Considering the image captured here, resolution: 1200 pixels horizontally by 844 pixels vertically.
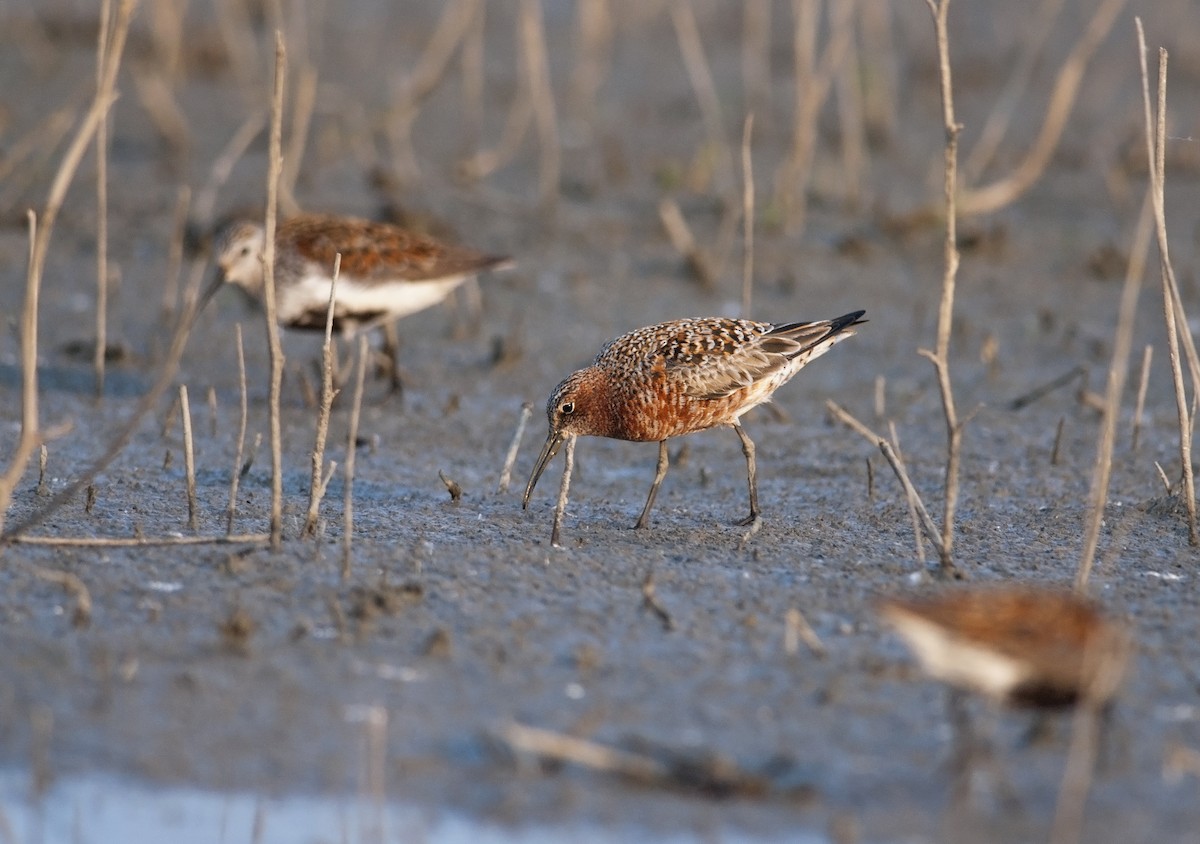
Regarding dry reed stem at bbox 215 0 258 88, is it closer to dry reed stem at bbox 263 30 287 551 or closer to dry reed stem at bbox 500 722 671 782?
dry reed stem at bbox 263 30 287 551

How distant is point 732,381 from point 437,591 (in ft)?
6.29

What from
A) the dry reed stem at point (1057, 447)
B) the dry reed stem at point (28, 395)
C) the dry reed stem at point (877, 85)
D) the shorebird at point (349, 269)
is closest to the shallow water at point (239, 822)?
the dry reed stem at point (28, 395)

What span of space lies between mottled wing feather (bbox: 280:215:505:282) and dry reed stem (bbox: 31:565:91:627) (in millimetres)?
3654

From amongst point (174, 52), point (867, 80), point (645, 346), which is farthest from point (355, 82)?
point (645, 346)

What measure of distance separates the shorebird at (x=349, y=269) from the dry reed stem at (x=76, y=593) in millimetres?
3449

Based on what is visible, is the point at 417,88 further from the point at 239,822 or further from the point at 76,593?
the point at 239,822

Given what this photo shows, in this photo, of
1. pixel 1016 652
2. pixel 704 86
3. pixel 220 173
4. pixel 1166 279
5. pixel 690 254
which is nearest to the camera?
pixel 1016 652

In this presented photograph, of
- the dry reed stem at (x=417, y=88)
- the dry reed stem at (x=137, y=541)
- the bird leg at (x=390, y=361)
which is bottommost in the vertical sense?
the dry reed stem at (x=137, y=541)

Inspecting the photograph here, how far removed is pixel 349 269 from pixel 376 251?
0.74 feet

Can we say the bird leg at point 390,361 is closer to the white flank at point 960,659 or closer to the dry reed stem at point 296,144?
the dry reed stem at point 296,144

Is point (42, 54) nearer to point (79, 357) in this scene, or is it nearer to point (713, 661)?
point (79, 357)

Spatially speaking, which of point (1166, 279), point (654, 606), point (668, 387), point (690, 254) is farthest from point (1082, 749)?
point (690, 254)

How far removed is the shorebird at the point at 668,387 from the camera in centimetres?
707

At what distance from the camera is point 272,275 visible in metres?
5.75
